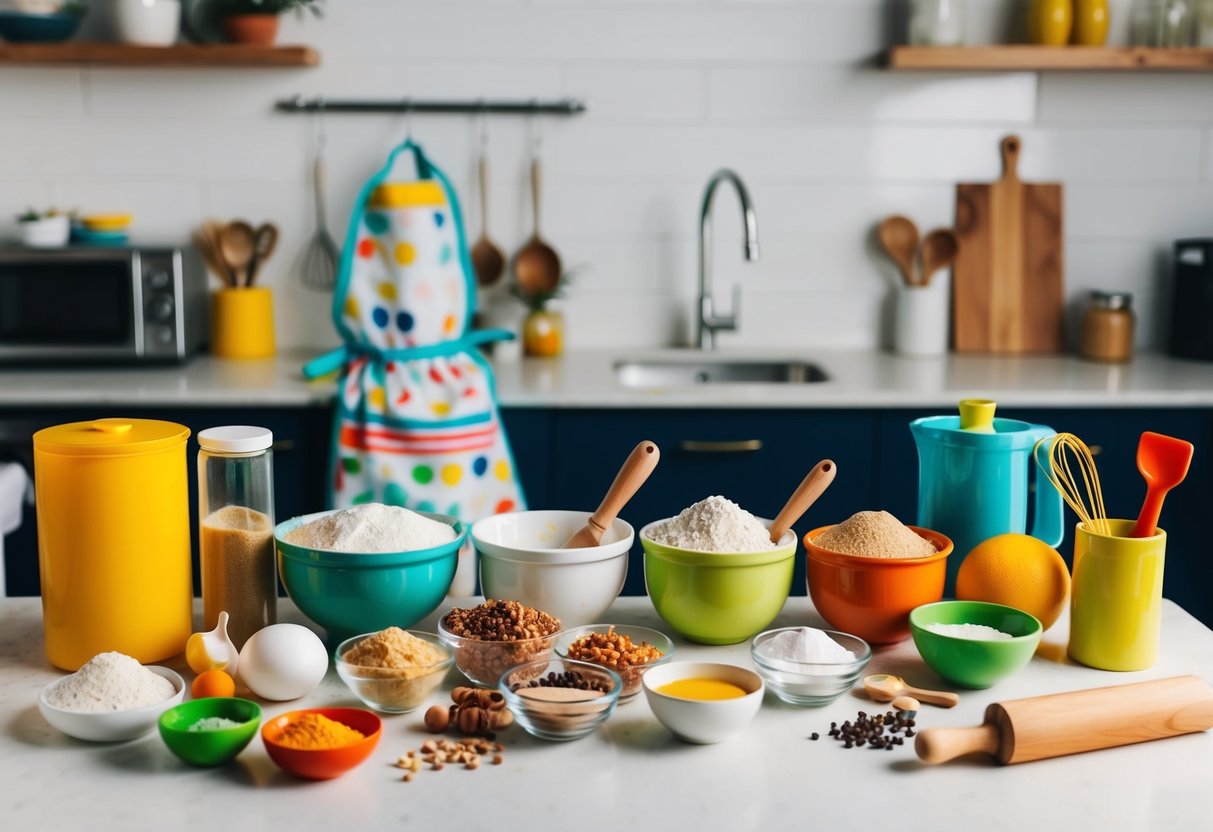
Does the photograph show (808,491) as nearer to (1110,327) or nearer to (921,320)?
(921,320)

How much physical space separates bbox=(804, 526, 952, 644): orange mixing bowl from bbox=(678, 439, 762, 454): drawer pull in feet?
4.26

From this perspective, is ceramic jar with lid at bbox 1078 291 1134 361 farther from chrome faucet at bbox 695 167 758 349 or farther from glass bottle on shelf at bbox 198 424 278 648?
glass bottle on shelf at bbox 198 424 278 648

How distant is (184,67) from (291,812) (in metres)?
2.49

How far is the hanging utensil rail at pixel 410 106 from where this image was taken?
3205 millimetres

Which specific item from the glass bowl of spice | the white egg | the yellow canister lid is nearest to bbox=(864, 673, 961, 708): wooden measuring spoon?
the glass bowl of spice

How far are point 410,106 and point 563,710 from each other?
Answer: 2337 millimetres

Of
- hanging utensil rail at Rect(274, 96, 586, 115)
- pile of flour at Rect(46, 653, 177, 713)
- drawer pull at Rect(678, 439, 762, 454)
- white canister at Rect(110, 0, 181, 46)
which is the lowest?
pile of flour at Rect(46, 653, 177, 713)

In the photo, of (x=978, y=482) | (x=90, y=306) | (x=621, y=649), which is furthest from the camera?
(x=90, y=306)

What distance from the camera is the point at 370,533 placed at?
54.2 inches

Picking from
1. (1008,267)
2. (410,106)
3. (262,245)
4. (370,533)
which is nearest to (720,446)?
(1008,267)

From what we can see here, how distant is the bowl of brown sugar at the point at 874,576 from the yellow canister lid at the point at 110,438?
708mm

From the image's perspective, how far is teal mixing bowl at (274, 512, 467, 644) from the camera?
1348 millimetres

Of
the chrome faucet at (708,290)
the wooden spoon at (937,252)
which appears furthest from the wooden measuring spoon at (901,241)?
the chrome faucet at (708,290)

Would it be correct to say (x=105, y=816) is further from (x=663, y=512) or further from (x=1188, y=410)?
(x=1188, y=410)
